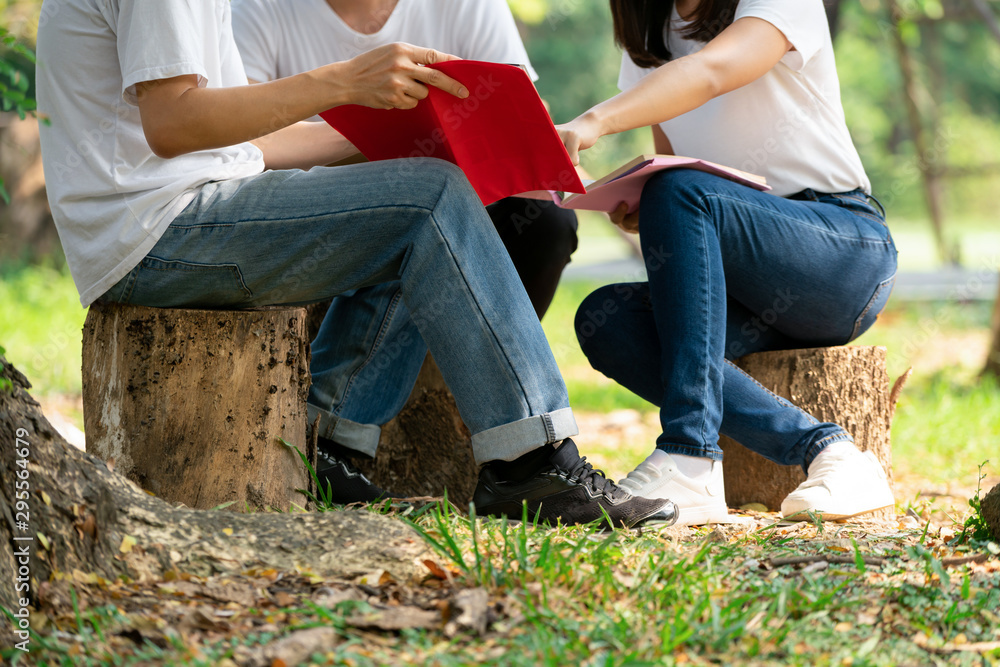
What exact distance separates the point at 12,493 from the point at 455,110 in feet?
3.65

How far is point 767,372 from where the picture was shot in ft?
8.56

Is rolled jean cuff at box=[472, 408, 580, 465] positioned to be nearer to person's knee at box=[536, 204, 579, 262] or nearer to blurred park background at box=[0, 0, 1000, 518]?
person's knee at box=[536, 204, 579, 262]

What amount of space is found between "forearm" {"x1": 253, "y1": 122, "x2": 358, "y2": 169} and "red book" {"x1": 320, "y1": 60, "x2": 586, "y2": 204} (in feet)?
0.91

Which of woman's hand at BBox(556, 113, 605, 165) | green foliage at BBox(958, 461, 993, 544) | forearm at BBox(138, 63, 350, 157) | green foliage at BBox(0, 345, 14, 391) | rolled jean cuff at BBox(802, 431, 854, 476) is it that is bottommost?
green foliage at BBox(958, 461, 993, 544)

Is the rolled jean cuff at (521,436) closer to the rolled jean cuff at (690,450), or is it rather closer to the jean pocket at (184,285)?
the rolled jean cuff at (690,450)

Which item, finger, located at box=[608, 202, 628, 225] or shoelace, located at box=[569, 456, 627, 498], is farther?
finger, located at box=[608, 202, 628, 225]

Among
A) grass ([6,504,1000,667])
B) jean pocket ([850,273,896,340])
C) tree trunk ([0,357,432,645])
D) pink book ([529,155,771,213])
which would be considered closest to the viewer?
grass ([6,504,1000,667])

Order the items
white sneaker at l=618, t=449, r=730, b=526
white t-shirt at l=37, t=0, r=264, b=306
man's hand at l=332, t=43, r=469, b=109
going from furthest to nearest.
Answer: white sneaker at l=618, t=449, r=730, b=526, white t-shirt at l=37, t=0, r=264, b=306, man's hand at l=332, t=43, r=469, b=109

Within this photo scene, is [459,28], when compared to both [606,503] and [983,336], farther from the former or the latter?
[983,336]

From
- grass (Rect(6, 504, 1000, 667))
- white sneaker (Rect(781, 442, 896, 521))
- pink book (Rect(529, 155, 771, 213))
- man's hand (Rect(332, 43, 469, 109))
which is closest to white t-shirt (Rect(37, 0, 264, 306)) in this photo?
man's hand (Rect(332, 43, 469, 109))

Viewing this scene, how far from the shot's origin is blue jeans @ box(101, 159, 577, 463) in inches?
76.1

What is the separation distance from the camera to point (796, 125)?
8.28 ft

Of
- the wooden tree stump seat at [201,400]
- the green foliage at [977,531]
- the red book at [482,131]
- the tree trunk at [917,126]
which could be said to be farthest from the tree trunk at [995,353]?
the wooden tree stump seat at [201,400]

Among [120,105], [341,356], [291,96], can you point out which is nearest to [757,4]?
[291,96]
